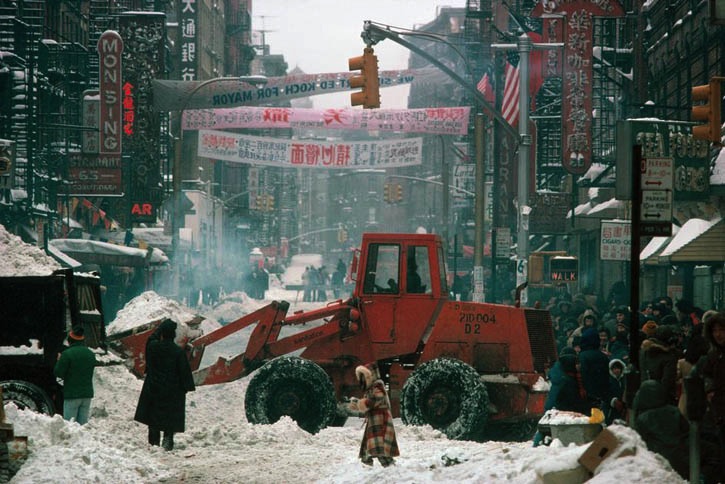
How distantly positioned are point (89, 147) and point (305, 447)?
25265 mm

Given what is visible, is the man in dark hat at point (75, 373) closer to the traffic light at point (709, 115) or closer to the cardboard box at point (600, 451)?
the cardboard box at point (600, 451)

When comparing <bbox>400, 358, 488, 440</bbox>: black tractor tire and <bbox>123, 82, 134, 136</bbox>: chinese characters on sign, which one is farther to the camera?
<bbox>123, 82, 134, 136</bbox>: chinese characters on sign

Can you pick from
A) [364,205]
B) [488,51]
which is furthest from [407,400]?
[364,205]

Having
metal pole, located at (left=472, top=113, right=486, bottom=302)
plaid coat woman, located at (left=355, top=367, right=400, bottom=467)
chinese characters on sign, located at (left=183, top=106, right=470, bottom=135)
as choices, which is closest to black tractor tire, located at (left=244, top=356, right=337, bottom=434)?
plaid coat woman, located at (left=355, top=367, right=400, bottom=467)

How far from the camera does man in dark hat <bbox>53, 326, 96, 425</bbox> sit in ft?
48.0

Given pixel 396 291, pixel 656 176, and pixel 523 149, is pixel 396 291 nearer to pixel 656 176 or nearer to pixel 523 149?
pixel 656 176

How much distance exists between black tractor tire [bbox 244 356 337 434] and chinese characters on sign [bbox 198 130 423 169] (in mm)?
35352

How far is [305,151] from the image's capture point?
5209 cm

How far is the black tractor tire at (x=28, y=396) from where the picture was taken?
1473cm

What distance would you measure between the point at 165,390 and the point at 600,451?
7.28 m

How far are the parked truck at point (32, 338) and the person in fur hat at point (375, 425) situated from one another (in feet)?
Answer: 13.9

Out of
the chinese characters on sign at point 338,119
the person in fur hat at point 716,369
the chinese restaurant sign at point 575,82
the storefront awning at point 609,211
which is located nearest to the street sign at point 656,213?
the person in fur hat at point 716,369

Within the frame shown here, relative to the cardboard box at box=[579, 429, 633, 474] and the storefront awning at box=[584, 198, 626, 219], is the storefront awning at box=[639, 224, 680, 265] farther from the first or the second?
the cardboard box at box=[579, 429, 633, 474]

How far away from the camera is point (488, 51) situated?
2205 inches
